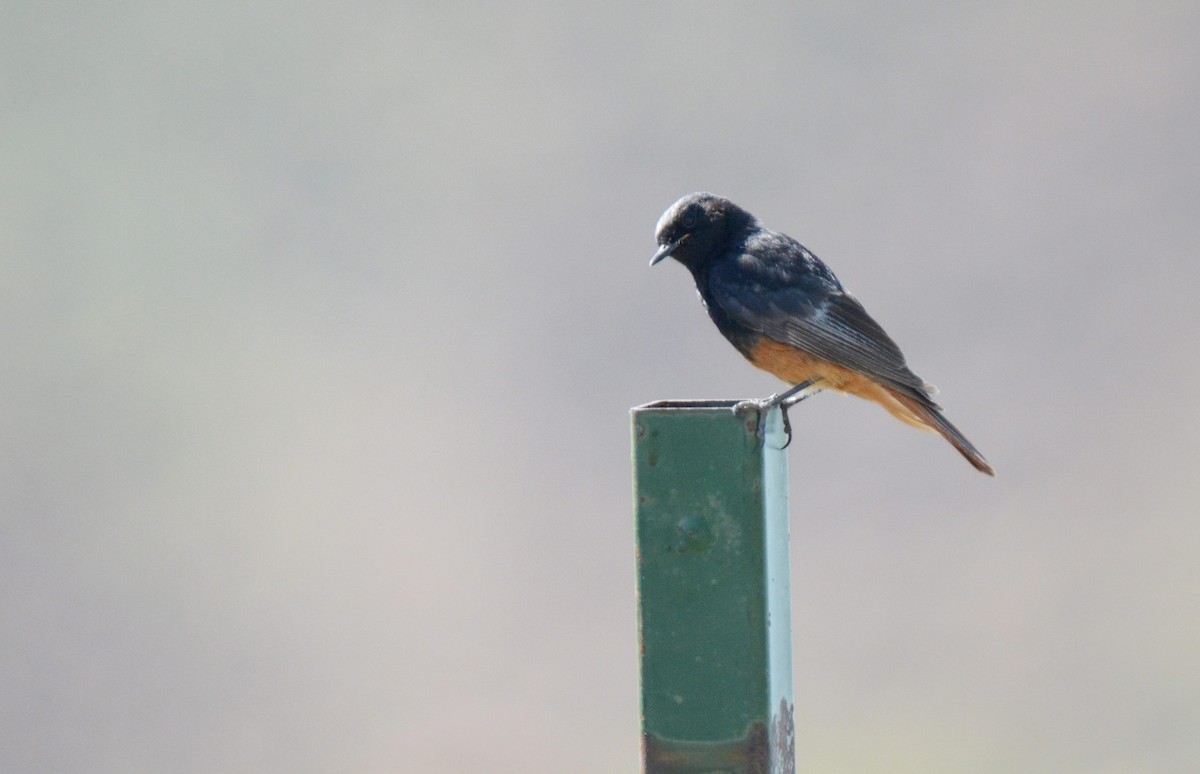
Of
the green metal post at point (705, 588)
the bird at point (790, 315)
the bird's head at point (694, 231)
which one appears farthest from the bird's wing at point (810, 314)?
the green metal post at point (705, 588)

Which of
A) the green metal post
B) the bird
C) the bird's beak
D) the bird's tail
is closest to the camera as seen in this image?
the green metal post

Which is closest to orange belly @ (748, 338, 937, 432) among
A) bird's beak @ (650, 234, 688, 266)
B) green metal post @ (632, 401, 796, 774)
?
bird's beak @ (650, 234, 688, 266)

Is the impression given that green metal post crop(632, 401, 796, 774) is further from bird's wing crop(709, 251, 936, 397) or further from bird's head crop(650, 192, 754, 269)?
bird's head crop(650, 192, 754, 269)

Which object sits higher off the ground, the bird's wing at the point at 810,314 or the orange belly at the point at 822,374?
the bird's wing at the point at 810,314

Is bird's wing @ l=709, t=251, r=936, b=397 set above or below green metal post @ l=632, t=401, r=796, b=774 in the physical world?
above

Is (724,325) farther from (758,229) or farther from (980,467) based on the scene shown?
(980,467)

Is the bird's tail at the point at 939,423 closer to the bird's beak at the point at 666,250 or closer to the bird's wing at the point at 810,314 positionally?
the bird's wing at the point at 810,314

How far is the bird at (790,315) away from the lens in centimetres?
515

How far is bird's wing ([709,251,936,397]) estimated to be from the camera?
16.9 ft

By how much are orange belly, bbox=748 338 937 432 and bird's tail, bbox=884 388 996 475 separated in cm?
4

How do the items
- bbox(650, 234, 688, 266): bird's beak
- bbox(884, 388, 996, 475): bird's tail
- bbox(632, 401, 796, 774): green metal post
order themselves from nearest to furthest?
bbox(632, 401, 796, 774): green metal post → bbox(884, 388, 996, 475): bird's tail → bbox(650, 234, 688, 266): bird's beak

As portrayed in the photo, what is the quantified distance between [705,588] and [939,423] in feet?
7.71

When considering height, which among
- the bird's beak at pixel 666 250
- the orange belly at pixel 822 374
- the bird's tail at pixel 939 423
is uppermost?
the bird's beak at pixel 666 250

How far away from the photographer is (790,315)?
528cm
